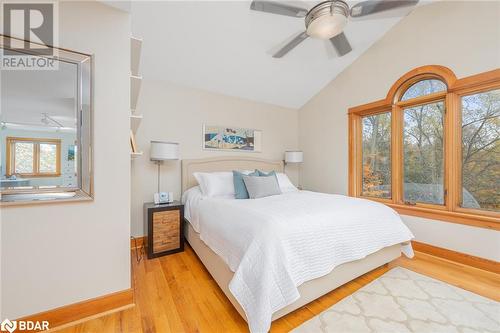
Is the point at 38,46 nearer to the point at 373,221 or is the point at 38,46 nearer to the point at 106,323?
the point at 106,323

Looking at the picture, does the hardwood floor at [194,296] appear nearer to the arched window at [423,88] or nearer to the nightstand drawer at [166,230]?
the nightstand drawer at [166,230]

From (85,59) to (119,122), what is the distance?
18.6 inches

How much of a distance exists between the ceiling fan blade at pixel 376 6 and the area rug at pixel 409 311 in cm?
243

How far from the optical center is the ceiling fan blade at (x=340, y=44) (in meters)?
2.12

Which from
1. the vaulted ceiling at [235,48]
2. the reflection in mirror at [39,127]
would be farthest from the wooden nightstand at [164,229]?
the vaulted ceiling at [235,48]

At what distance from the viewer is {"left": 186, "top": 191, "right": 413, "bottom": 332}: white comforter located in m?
1.28

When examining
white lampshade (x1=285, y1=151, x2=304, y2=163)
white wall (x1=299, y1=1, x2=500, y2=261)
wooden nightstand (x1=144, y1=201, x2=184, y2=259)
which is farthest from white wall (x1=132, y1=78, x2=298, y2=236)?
white wall (x1=299, y1=1, x2=500, y2=261)

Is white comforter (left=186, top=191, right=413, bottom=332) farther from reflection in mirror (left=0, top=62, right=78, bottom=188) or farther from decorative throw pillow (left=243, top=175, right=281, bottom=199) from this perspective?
reflection in mirror (left=0, top=62, right=78, bottom=188)

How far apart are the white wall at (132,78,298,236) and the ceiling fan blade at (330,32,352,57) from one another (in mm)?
1880

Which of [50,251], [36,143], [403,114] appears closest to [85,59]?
[36,143]

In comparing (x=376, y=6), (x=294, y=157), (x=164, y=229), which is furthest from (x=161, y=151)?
(x=376, y=6)

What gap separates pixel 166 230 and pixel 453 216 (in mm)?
3436

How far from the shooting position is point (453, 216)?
2.39 m

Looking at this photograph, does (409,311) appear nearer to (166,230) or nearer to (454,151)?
(454,151)
